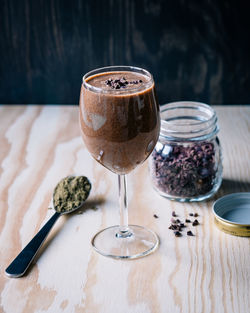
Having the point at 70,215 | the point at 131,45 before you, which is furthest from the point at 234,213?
the point at 131,45

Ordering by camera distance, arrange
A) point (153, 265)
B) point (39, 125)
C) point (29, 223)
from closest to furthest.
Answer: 1. point (153, 265)
2. point (29, 223)
3. point (39, 125)

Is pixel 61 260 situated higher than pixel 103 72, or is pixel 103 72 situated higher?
pixel 103 72

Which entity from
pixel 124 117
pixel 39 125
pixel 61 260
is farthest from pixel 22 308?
pixel 39 125

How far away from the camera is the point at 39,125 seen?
192cm

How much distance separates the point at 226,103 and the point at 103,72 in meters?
1.14

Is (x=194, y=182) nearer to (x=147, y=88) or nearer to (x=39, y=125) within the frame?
→ (x=147, y=88)

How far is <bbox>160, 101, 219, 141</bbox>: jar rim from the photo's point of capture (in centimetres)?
138

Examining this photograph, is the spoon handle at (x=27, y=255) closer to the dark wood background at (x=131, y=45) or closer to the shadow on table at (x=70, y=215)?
the shadow on table at (x=70, y=215)

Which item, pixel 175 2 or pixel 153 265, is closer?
pixel 153 265

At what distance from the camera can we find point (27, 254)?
3.81 feet

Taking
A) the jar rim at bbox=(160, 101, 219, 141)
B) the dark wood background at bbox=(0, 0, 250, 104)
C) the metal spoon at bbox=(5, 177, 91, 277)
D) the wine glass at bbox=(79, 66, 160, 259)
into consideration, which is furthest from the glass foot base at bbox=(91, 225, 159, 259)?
the dark wood background at bbox=(0, 0, 250, 104)

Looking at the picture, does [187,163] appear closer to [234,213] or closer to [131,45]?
[234,213]

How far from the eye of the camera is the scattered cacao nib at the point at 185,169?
4.47ft

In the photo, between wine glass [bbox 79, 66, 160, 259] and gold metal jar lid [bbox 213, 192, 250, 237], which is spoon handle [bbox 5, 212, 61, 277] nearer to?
wine glass [bbox 79, 66, 160, 259]
